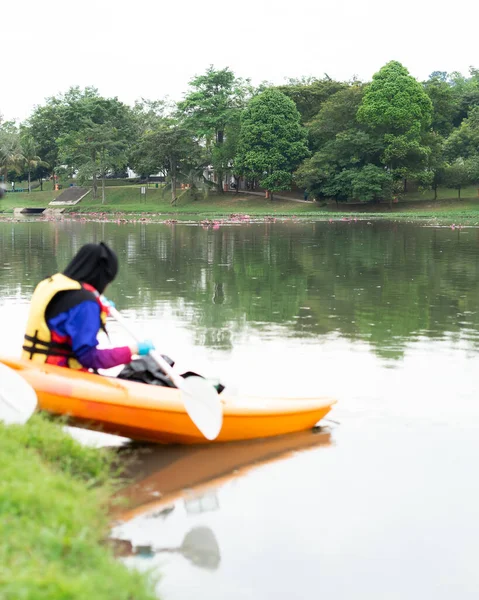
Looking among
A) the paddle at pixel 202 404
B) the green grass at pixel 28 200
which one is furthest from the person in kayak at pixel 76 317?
the green grass at pixel 28 200

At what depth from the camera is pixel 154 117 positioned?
7362 centimetres

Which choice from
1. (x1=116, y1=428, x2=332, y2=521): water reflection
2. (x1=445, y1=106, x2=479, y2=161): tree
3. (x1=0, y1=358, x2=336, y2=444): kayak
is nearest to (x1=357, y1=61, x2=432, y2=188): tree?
(x1=445, y1=106, x2=479, y2=161): tree

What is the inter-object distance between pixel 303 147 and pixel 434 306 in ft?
131

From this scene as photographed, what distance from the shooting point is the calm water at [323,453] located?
4.09m

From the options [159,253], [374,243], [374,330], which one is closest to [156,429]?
[374,330]

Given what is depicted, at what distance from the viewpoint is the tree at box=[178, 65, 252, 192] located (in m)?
53.8

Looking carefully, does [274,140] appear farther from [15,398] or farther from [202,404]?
[15,398]

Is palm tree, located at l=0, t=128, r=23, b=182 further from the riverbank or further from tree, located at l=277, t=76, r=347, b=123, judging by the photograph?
tree, located at l=277, t=76, r=347, b=123

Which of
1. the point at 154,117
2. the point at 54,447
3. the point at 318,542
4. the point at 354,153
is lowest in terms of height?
the point at 318,542

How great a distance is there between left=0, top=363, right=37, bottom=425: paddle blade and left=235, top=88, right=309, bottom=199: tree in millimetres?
45638

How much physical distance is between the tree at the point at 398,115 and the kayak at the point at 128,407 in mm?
41627

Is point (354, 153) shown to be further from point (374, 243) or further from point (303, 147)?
A: point (374, 243)

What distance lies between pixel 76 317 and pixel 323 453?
1.96m

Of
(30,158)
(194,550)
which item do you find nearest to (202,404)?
(194,550)
